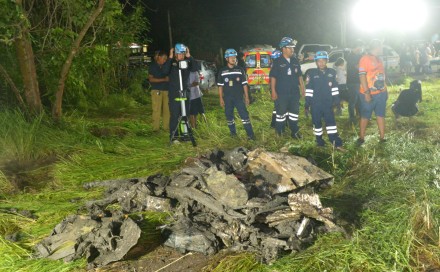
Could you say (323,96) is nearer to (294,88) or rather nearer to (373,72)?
(294,88)

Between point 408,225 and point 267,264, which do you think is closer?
point 267,264

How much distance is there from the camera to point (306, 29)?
1273 inches

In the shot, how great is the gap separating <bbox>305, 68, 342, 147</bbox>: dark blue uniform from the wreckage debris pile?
1.87 m

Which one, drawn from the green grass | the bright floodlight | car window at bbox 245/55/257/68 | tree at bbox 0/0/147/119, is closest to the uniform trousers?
the green grass

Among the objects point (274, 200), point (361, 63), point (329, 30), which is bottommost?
point (274, 200)

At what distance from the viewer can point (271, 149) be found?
6703 millimetres

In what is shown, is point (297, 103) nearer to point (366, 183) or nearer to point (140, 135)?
Result: point (366, 183)

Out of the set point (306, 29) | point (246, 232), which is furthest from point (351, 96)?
point (306, 29)

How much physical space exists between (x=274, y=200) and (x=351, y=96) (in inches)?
205

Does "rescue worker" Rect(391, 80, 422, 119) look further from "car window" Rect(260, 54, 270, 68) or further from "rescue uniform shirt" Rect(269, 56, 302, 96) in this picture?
"car window" Rect(260, 54, 270, 68)

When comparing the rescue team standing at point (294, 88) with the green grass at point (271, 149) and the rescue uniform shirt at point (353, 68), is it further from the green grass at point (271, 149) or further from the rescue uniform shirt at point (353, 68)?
the rescue uniform shirt at point (353, 68)

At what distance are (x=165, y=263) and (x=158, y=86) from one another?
5292mm

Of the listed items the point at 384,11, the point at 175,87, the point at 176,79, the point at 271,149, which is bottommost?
the point at 271,149

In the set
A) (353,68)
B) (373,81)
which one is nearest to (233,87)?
(373,81)
